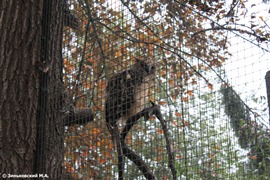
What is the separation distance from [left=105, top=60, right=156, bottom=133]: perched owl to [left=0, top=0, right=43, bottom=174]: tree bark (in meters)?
0.61

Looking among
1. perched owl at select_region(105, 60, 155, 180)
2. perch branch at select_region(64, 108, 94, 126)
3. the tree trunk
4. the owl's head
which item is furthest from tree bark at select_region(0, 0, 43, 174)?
the owl's head

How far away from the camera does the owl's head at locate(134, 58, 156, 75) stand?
325cm

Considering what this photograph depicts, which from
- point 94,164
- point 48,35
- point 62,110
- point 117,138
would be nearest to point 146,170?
point 117,138

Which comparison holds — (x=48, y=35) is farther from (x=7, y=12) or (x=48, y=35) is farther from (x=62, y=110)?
(x=62, y=110)

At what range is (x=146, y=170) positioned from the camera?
2615 millimetres

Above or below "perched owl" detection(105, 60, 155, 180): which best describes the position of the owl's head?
above

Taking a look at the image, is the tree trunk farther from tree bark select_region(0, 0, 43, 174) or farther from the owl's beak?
the owl's beak

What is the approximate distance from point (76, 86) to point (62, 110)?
0.22 metres

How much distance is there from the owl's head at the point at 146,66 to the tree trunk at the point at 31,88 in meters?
0.74

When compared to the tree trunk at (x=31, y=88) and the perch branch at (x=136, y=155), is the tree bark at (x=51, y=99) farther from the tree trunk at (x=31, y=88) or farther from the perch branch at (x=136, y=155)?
the perch branch at (x=136, y=155)

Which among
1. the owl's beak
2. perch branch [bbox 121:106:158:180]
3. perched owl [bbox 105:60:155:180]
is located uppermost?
the owl's beak

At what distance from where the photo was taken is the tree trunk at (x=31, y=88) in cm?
244

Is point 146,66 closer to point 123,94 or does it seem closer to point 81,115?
point 123,94

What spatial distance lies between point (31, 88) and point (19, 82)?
0.08 m
